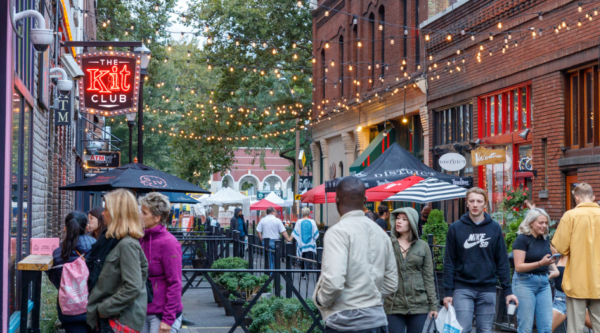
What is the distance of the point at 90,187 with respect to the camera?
42.4 ft

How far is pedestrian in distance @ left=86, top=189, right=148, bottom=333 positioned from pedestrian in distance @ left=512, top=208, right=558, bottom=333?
14.8 ft

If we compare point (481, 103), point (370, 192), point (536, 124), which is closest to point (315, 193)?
point (370, 192)

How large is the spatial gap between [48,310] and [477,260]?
5553 mm

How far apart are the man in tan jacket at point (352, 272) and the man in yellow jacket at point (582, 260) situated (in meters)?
3.96

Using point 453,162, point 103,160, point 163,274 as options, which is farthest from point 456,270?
point 103,160

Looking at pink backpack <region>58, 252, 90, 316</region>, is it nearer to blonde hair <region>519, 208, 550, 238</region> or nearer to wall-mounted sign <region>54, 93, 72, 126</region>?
blonde hair <region>519, 208, 550, 238</region>

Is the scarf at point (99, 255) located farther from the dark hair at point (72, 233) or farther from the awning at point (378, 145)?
the awning at point (378, 145)

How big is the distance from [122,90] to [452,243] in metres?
9.18

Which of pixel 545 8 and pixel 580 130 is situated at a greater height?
pixel 545 8

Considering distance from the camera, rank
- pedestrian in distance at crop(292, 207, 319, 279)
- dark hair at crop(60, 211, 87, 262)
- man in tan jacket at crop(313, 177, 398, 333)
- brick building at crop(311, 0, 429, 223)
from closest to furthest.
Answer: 1. man in tan jacket at crop(313, 177, 398, 333)
2. dark hair at crop(60, 211, 87, 262)
3. pedestrian in distance at crop(292, 207, 319, 279)
4. brick building at crop(311, 0, 429, 223)

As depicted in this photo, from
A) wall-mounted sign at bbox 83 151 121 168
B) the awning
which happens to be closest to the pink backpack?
wall-mounted sign at bbox 83 151 121 168

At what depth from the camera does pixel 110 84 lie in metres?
15.0

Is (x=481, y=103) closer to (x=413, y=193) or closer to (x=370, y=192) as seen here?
(x=370, y=192)

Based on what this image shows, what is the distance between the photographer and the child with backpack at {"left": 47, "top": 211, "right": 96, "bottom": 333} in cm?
668
